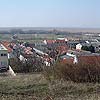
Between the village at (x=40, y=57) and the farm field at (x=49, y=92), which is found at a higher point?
the farm field at (x=49, y=92)

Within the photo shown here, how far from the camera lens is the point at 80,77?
33.5ft

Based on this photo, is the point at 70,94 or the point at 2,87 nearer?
the point at 70,94

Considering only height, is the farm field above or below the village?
above

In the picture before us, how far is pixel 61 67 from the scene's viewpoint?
34.8 ft

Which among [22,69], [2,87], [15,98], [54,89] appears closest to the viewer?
[15,98]

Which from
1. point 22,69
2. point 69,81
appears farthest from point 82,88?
point 22,69

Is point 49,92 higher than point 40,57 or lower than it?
higher

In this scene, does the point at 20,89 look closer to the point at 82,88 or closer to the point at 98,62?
the point at 82,88

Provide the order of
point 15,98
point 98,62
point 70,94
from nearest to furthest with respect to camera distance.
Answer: point 15,98, point 70,94, point 98,62

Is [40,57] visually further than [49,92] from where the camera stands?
Yes

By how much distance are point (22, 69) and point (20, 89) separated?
52.2 feet

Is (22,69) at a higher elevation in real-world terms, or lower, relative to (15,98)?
lower

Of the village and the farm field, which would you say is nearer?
the farm field

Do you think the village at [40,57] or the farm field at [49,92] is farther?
the village at [40,57]
